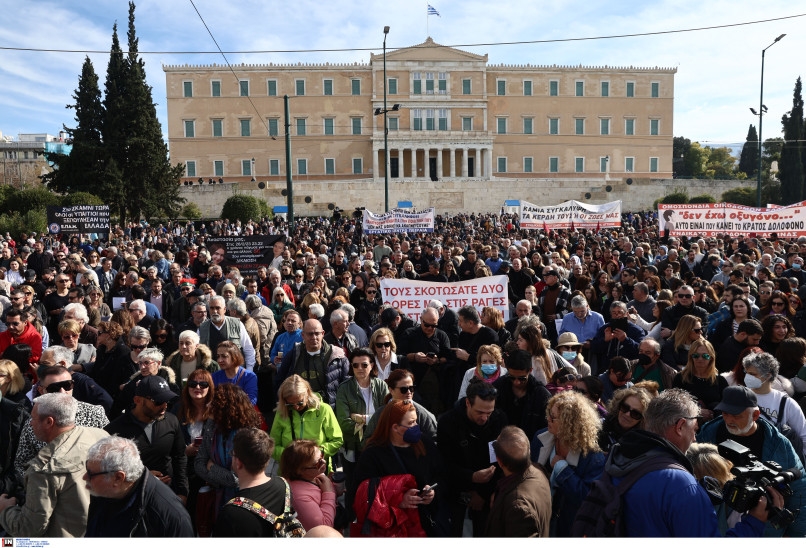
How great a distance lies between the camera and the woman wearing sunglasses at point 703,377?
4742 millimetres

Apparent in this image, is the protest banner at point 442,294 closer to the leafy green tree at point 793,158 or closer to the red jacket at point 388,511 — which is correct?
the red jacket at point 388,511

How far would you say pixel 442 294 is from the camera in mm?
8172

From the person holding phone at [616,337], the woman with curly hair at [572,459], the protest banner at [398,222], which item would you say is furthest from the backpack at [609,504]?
the protest banner at [398,222]

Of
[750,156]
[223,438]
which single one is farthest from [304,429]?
[750,156]

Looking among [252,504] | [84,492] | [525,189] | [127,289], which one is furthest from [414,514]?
[525,189]

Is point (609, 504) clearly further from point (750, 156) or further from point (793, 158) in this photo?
point (750, 156)

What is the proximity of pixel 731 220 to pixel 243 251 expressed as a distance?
36.5ft

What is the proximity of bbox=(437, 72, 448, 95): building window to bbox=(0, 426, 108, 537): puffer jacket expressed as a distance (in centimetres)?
5683

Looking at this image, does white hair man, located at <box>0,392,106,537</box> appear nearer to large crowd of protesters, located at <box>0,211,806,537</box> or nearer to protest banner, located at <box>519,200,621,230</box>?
large crowd of protesters, located at <box>0,211,806,537</box>

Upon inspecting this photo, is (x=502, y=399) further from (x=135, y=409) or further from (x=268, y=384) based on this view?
(x=268, y=384)

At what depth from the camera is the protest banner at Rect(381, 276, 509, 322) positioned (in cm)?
809

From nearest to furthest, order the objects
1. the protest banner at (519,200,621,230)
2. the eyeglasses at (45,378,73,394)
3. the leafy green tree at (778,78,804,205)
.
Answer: the eyeglasses at (45,378,73,394) → the protest banner at (519,200,621,230) → the leafy green tree at (778,78,804,205)

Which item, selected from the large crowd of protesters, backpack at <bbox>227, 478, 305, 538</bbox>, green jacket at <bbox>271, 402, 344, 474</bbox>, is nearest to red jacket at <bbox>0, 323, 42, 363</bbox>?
the large crowd of protesters

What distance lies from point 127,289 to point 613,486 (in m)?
8.11
